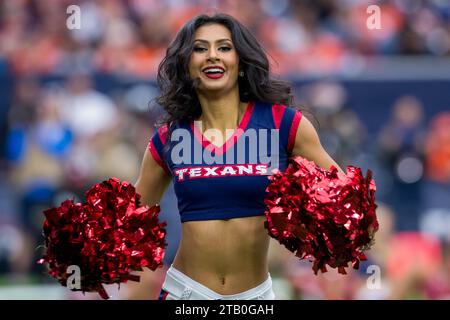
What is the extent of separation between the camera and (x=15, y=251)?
9414 millimetres

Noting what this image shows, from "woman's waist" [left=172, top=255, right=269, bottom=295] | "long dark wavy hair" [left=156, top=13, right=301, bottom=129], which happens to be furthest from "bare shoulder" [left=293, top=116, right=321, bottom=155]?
"woman's waist" [left=172, top=255, right=269, bottom=295]

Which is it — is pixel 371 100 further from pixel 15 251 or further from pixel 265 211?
pixel 265 211

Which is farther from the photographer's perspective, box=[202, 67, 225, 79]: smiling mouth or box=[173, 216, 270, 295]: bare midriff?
box=[202, 67, 225, 79]: smiling mouth

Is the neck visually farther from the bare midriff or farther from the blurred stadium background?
the blurred stadium background

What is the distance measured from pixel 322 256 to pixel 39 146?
19.2 feet

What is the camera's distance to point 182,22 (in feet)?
35.9

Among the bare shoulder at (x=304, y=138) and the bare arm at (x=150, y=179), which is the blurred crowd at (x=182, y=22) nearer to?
the bare arm at (x=150, y=179)

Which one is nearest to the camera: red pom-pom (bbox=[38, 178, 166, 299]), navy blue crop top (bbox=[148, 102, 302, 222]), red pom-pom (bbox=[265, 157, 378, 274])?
red pom-pom (bbox=[265, 157, 378, 274])

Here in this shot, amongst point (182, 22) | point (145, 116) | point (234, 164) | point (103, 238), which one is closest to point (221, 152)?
point (234, 164)

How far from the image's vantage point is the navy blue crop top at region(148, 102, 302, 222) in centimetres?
451

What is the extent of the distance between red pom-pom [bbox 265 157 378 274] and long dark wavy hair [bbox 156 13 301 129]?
0.55m

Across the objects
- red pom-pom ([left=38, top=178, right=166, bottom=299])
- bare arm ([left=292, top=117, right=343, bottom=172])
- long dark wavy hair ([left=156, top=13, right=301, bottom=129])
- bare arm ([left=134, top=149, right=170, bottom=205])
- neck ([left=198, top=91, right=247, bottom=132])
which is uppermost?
long dark wavy hair ([left=156, top=13, right=301, bottom=129])

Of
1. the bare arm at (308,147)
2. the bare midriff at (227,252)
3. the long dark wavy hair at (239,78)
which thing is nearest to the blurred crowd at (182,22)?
the long dark wavy hair at (239,78)
